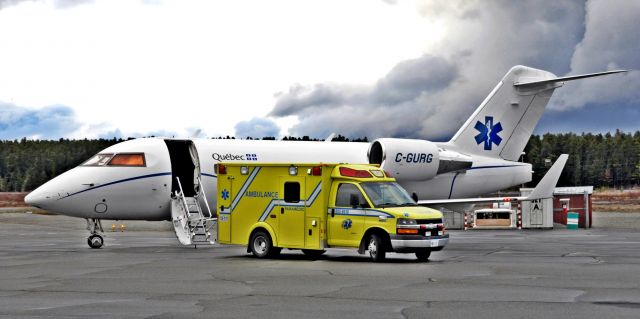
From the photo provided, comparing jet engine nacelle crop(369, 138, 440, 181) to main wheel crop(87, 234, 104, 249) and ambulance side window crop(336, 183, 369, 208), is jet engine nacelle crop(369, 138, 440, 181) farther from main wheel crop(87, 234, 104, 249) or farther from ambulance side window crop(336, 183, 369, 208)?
main wheel crop(87, 234, 104, 249)

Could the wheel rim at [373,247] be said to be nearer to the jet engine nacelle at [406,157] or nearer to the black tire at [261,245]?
the black tire at [261,245]

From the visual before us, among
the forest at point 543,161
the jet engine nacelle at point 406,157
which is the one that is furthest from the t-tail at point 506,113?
the forest at point 543,161

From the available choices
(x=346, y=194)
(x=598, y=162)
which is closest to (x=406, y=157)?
(x=346, y=194)

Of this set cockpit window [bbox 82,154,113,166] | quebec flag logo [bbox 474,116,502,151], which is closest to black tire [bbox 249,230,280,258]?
cockpit window [bbox 82,154,113,166]

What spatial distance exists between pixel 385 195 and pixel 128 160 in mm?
10054

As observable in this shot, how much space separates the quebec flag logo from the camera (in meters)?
35.8

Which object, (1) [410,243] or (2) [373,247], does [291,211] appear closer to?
(2) [373,247]

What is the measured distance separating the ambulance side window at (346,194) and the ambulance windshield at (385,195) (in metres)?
0.22

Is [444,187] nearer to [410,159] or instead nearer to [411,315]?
[410,159]

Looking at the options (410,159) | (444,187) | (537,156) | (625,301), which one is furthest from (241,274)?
(537,156)

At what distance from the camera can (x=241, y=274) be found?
18.9 m

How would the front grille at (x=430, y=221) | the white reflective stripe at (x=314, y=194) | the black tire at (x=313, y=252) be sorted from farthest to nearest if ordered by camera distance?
the black tire at (x=313, y=252)
the white reflective stripe at (x=314, y=194)
the front grille at (x=430, y=221)

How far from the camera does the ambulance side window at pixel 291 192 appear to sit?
79.9 ft

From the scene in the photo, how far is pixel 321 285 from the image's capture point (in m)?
16.6
